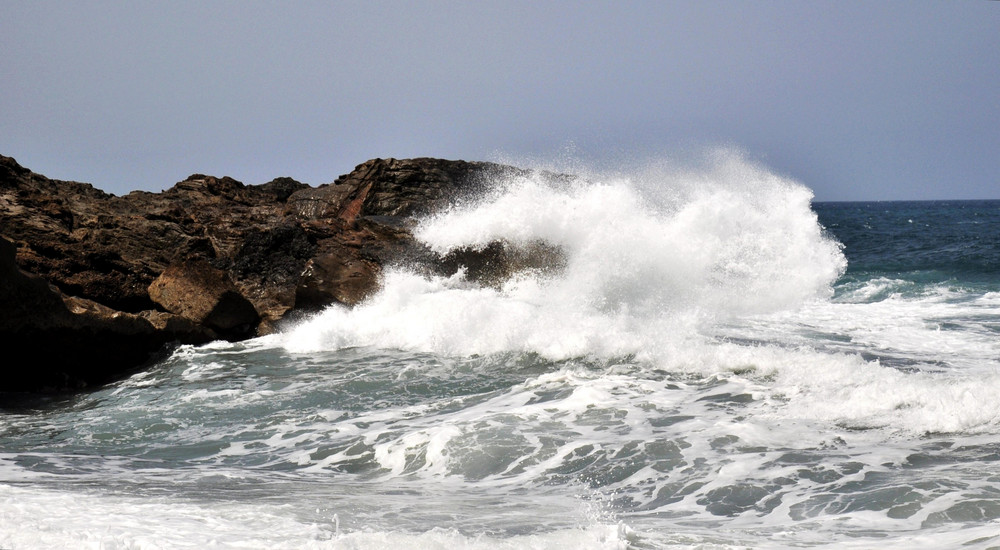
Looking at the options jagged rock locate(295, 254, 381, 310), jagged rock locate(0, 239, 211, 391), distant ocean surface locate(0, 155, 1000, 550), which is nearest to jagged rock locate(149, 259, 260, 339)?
distant ocean surface locate(0, 155, 1000, 550)

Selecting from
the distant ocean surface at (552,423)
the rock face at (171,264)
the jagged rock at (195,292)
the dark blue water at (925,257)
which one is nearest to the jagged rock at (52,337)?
the rock face at (171,264)

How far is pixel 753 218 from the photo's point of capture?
1609 cm

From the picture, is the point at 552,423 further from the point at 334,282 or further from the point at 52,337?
the point at 334,282

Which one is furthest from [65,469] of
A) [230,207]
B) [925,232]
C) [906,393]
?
[925,232]

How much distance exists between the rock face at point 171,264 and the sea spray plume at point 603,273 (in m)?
0.62

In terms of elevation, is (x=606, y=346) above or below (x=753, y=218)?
below

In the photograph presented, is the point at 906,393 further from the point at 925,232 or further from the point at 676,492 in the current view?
the point at 925,232

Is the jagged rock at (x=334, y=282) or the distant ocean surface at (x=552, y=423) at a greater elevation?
the jagged rock at (x=334, y=282)

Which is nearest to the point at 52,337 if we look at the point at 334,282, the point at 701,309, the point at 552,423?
the point at 334,282

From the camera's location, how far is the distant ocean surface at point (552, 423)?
13.0 feet

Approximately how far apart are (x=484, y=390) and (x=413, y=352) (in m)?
2.49

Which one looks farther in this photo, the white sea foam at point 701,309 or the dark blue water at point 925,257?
the dark blue water at point 925,257

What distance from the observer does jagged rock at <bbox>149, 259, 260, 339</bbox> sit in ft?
36.1

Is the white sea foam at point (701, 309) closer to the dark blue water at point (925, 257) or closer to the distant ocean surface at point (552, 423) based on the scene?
the distant ocean surface at point (552, 423)
